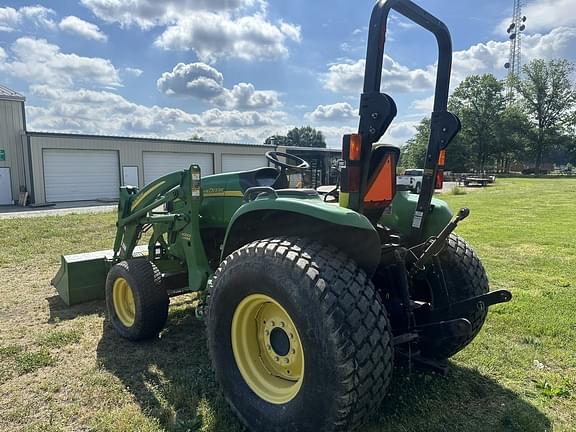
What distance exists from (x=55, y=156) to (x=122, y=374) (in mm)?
19045

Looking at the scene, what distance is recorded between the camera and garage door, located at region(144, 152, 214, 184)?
2255cm

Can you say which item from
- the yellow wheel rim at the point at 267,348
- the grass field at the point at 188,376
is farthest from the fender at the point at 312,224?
the grass field at the point at 188,376

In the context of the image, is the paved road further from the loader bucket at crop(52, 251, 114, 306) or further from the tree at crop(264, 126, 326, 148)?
the tree at crop(264, 126, 326, 148)

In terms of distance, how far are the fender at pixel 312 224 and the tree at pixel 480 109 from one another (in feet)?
181

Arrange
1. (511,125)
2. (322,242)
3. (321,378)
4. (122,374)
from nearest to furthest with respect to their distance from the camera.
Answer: (321,378) → (322,242) → (122,374) → (511,125)

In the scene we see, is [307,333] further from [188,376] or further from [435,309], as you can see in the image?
[188,376]

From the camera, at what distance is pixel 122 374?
126 inches

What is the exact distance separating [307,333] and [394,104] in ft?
4.24

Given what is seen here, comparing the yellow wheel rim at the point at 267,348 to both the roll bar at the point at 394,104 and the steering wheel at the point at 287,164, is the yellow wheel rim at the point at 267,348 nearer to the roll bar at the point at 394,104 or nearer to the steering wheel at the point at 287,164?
the roll bar at the point at 394,104

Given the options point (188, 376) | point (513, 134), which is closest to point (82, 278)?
point (188, 376)

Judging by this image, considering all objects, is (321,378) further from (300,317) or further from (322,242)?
(322,242)

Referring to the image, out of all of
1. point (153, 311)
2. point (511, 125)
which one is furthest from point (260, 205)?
point (511, 125)

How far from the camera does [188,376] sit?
10.3 feet

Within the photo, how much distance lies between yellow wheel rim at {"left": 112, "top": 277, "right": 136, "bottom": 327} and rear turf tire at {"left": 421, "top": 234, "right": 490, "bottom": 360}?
2.61 metres
